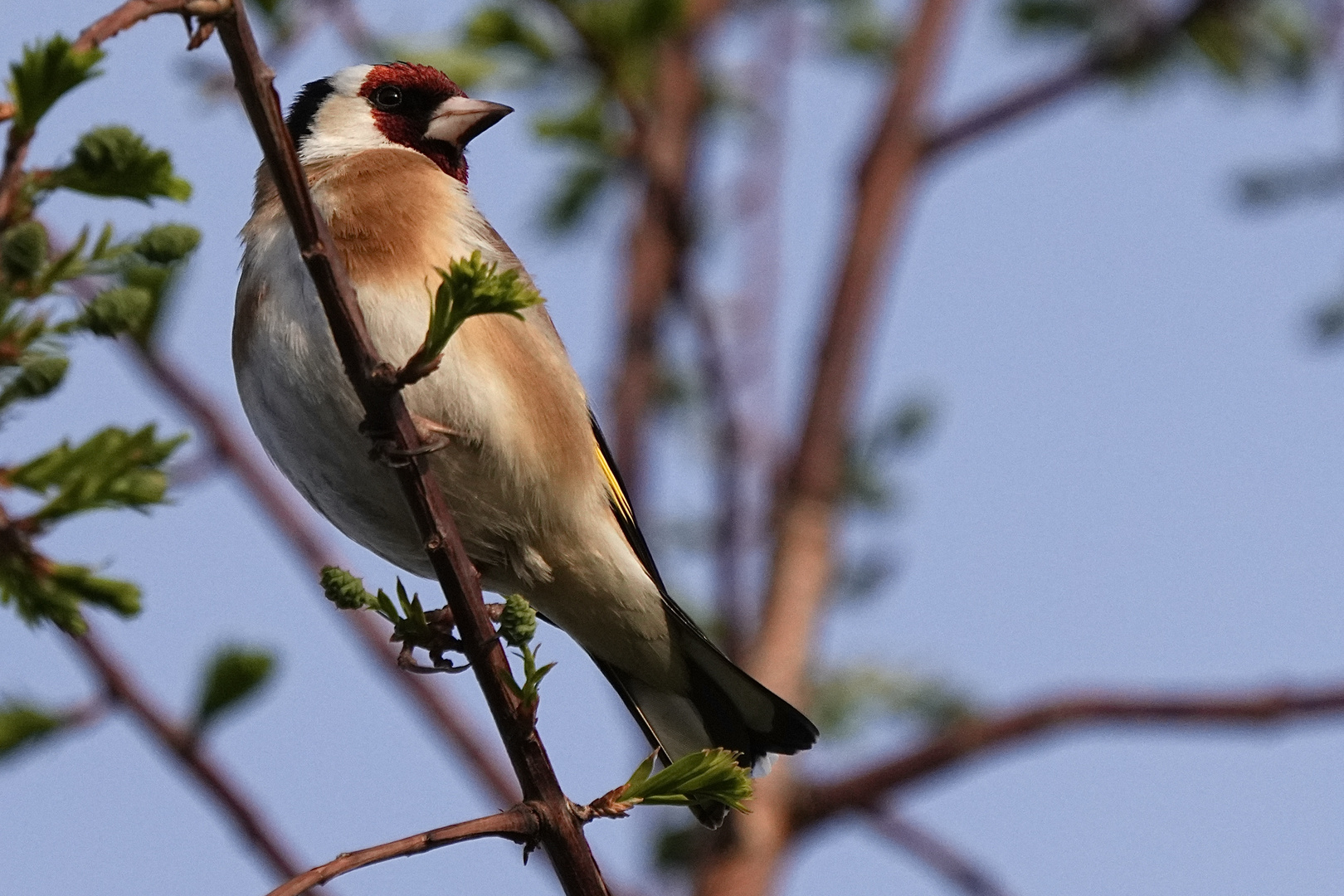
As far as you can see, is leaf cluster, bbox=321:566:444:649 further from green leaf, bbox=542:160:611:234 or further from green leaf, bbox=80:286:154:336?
green leaf, bbox=542:160:611:234

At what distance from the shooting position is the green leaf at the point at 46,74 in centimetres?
187

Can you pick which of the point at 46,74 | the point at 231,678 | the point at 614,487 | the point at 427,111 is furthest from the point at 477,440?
the point at 46,74

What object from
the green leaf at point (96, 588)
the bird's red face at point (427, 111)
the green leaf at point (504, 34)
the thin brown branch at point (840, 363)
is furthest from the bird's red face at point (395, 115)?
the green leaf at point (96, 588)

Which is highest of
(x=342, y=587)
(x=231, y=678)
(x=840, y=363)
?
(x=840, y=363)

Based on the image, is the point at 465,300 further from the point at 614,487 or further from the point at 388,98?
the point at 388,98

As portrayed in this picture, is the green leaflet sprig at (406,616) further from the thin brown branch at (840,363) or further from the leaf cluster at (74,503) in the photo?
the thin brown branch at (840,363)

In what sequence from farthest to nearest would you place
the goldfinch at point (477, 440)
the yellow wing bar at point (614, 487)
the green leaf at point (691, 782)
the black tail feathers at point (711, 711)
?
the yellow wing bar at point (614, 487) → the black tail feathers at point (711, 711) → the goldfinch at point (477, 440) → the green leaf at point (691, 782)

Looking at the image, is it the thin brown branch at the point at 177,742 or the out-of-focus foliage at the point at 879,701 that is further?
the out-of-focus foliage at the point at 879,701

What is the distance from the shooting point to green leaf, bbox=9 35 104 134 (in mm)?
1873

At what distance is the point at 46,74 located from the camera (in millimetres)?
1898

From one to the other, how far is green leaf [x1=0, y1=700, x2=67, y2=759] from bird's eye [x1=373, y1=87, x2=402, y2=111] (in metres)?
2.12

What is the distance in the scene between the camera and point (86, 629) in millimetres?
2199

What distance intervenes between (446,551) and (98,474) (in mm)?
495

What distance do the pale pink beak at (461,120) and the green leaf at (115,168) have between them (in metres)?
2.03
